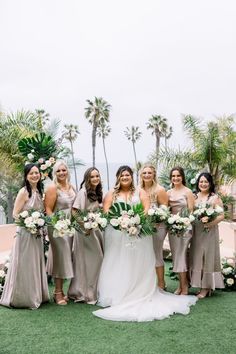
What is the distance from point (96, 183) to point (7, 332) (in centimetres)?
252

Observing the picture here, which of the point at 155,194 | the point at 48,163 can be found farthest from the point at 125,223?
the point at 48,163

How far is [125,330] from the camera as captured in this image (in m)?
5.87

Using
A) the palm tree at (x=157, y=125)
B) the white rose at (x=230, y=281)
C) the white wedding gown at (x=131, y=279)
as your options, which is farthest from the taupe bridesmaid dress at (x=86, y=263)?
the palm tree at (x=157, y=125)

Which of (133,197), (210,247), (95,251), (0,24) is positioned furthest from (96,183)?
(0,24)

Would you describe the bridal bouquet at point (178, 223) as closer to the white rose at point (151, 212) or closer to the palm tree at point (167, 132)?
the white rose at point (151, 212)

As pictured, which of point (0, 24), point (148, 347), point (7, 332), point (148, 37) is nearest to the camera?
point (148, 347)

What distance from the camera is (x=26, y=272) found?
6859 mm

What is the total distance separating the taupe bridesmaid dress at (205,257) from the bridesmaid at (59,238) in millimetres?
2055

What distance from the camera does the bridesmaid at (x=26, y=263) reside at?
6848 millimetres

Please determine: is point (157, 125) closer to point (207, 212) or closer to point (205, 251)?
point (205, 251)

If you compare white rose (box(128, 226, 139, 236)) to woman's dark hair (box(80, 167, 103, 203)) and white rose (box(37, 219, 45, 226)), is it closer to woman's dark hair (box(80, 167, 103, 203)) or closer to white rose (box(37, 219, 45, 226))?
woman's dark hair (box(80, 167, 103, 203))

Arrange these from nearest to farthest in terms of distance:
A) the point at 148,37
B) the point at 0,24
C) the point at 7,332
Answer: the point at 7,332
the point at 0,24
the point at 148,37

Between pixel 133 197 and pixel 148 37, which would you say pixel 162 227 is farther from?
pixel 148 37

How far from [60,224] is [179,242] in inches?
86.3
